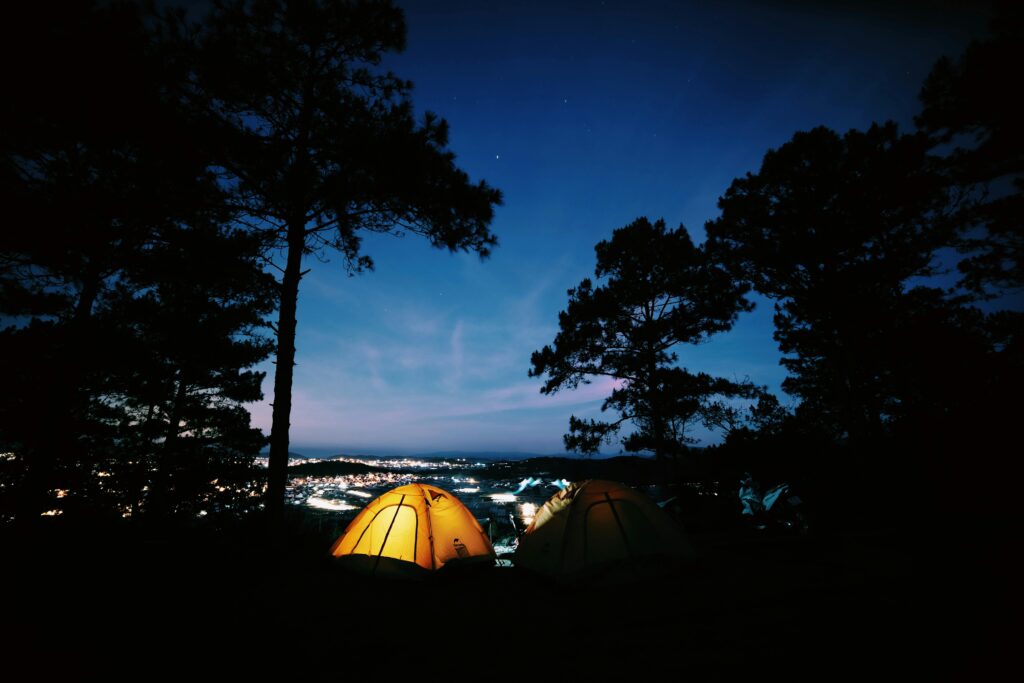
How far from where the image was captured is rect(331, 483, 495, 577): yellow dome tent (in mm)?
6203

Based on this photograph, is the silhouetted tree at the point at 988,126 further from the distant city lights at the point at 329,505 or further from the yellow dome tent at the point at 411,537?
the distant city lights at the point at 329,505

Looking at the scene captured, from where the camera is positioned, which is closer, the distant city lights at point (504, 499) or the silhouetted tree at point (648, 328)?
the silhouetted tree at point (648, 328)

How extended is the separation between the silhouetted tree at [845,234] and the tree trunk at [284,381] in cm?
1417

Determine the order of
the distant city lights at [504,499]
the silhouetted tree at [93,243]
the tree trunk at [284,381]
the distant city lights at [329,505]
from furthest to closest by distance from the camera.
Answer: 1. the distant city lights at [504,499]
2. the distant city lights at [329,505]
3. the tree trunk at [284,381]
4. the silhouetted tree at [93,243]

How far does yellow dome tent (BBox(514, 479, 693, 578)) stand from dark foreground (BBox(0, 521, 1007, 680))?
0.35m

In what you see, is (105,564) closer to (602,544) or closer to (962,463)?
(602,544)

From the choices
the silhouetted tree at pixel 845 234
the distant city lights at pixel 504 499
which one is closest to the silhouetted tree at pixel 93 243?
the silhouetted tree at pixel 845 234

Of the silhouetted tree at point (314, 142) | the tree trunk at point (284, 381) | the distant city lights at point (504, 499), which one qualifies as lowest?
the distant city lights at point (504, 499)

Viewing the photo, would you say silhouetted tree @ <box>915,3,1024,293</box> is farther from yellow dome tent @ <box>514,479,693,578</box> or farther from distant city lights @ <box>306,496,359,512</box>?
distant city lights @ <box>306,496,359,512</box>

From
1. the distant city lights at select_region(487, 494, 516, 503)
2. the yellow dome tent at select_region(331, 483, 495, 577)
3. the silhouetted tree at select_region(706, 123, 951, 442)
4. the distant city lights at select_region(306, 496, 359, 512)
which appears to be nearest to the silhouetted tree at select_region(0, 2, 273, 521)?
the yellow dome tent at select_region(331, 483, 495, 577)

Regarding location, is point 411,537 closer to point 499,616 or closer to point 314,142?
point 499,616

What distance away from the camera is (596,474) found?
1575 inches

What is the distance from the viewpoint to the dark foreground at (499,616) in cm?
347

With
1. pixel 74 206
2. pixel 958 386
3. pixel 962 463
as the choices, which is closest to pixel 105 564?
Result: pixel 74 206
